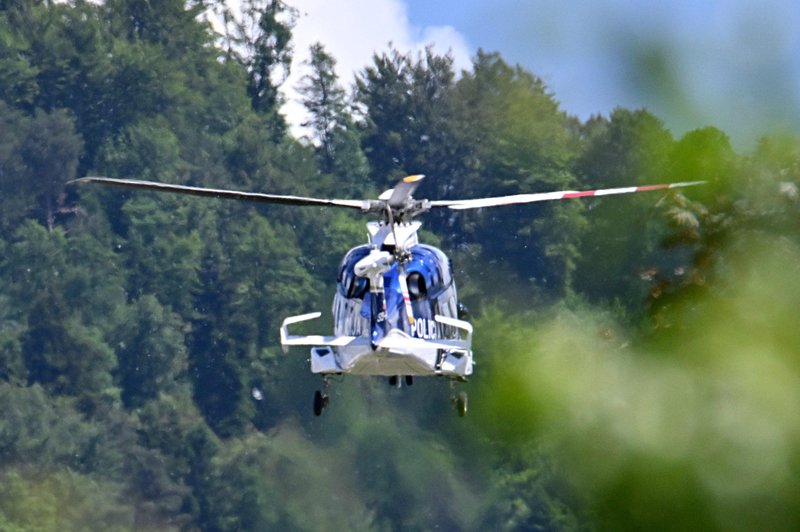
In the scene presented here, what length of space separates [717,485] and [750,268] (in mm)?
3162

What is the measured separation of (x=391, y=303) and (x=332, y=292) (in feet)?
Result: 90.2

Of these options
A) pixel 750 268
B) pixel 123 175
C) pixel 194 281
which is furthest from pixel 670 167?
pixel 123 175

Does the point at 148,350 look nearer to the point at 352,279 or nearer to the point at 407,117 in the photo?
the point at 407,117

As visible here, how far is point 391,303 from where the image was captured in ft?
82.3

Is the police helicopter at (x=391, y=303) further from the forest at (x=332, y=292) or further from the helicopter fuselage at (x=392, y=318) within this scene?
the forest at (x=332, y=292)

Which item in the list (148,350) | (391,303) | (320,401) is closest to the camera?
(391,303)

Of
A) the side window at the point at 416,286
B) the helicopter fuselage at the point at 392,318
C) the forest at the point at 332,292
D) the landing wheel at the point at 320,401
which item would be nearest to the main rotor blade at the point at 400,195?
the helicopter fuselage at the point at 392,318

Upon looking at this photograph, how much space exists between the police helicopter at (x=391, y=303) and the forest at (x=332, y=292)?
3.45 meters

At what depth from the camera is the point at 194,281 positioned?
192 feet

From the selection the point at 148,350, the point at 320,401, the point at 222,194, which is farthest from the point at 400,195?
the point at 148,350

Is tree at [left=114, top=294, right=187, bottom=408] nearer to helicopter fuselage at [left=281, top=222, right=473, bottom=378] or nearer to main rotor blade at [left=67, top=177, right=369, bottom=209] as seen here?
helicopter fuselage at [left=281, top=222, right=473, bottom=378]

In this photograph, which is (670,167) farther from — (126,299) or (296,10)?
(296,10)

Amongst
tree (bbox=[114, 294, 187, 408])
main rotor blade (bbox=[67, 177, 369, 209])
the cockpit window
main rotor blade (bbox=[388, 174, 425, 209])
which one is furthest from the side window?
tree (bbox=[114, 294, 187, 408])

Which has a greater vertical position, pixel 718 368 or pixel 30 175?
pixel 30 175
